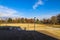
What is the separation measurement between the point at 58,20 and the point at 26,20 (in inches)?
596

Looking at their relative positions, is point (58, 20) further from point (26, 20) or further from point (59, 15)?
point (26, 20)

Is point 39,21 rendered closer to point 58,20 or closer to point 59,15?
point 58,20

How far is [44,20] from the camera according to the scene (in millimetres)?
68562

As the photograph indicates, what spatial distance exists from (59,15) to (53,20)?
10366 millimetres

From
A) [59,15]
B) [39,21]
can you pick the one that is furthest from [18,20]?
[59,15]

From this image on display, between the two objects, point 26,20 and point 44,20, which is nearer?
point 26,20

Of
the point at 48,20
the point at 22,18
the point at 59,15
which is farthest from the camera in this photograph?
the point at 59,15

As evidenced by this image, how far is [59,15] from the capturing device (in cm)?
7175

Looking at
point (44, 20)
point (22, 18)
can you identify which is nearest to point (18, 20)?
point (22, 18)

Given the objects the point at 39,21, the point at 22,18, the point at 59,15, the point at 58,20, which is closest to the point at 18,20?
the point at 22,18

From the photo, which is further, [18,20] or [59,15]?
[59,15]

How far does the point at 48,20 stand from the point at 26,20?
10.9m

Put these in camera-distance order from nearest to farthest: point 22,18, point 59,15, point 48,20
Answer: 1. point 22,18
2. point 48,20
3. point 59,15

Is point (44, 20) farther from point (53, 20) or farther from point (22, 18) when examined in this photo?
point (22, 18)
